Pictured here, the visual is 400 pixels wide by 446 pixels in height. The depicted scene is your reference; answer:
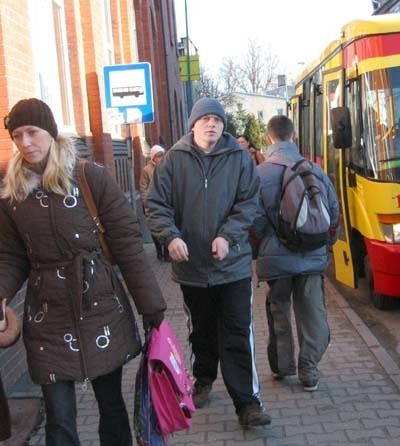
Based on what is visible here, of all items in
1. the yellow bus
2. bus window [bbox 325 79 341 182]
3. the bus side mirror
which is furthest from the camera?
bus window [bbox 325 79 341 182]

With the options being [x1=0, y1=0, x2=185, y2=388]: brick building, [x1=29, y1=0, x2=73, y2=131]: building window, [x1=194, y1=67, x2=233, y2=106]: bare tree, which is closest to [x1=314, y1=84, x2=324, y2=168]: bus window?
[x1=0, y1=0, x2=185, y2=388]: brick building

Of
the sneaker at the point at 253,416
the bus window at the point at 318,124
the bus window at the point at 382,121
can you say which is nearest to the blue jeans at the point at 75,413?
the sneaker at the point at 253,416

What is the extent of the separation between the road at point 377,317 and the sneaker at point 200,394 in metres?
1.76

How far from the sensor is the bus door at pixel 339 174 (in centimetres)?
757

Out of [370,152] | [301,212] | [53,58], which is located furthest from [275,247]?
[53,58]

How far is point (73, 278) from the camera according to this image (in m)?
2.98

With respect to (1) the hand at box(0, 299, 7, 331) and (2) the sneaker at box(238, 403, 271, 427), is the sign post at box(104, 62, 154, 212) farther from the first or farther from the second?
(1) the hand at box(0, 299, 7, 331)

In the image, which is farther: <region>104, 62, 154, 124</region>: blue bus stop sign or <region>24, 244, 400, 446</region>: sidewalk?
<region>104, 62, 154, 124</region>: blue bus stop sign

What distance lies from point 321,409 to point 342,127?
136 inches

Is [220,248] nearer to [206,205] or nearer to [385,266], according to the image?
[206,205]

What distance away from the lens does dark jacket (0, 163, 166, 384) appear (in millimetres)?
2986

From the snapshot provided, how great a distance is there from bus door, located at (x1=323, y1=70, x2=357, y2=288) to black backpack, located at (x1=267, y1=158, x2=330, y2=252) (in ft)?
9.94

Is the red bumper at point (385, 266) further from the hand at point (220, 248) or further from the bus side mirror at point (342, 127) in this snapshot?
the hand at point (220, 248)

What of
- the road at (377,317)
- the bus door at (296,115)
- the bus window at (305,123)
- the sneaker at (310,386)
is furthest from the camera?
the bus door at (296,115)
